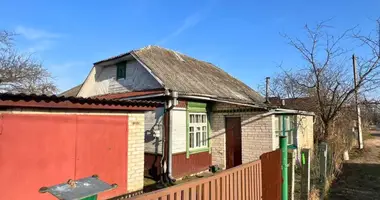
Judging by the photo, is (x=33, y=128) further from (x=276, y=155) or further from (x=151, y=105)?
(x=276, y=155)

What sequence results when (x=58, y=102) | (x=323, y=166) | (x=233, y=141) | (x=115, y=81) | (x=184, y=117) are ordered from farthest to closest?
(x=115, y=81) < (x=233, y=141) < (x=184, y=117) < (x=323, y=166) < (x=58, y=102)

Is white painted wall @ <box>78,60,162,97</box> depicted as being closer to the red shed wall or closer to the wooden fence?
the red shed wall

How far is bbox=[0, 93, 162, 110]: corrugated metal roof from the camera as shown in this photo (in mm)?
3809

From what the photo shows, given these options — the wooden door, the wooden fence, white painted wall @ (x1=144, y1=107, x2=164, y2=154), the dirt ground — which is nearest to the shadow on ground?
the dirt ground

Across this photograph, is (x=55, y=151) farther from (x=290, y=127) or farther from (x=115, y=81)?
(x=290, y=127)

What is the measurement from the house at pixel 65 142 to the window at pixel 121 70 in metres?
5.15

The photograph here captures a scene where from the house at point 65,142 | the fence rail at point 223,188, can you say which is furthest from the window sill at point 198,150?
the fence rail at point 223,188

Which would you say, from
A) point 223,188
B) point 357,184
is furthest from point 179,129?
point 223,188

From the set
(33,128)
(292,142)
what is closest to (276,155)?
(33,128)

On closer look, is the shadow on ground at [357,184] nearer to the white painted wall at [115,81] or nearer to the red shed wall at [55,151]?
the red shed wall at [55,151]

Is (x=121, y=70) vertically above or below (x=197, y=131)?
above

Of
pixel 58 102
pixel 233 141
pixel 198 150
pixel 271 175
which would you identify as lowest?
pixel 198 150

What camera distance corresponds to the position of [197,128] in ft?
33.4

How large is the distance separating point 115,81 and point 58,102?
7.03 meters
